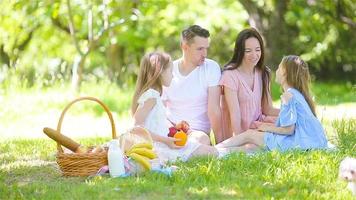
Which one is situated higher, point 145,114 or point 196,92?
point 196,92

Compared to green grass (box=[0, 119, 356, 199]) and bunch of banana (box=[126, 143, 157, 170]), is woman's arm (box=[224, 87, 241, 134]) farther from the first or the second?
bunch of banana (box=[126, 143, 157, 170])

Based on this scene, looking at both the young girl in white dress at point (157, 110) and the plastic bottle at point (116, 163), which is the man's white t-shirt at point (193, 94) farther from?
the plastic bottle at point (116, 163)

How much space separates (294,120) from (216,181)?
138 centimetres

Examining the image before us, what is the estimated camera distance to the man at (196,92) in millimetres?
6543

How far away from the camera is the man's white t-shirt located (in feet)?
21.7

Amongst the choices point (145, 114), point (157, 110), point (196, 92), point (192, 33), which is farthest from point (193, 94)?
point (145, 114)

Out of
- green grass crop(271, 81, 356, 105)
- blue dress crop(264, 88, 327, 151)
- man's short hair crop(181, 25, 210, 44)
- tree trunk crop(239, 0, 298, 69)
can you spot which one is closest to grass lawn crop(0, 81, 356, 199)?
blue dress crop(264, 88, 327, 151)

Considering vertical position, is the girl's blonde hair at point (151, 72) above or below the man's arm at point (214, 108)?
above

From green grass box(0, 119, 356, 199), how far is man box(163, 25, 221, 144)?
3.18 ft

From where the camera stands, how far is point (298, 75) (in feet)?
20.1

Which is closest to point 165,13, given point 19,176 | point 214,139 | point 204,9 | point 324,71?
point 204,9

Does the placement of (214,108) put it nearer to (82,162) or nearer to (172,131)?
(172,131)

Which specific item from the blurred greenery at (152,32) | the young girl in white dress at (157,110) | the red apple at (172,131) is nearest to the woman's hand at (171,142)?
the young girl in white dress at (157,110)

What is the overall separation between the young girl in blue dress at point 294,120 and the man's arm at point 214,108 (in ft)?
1.23
